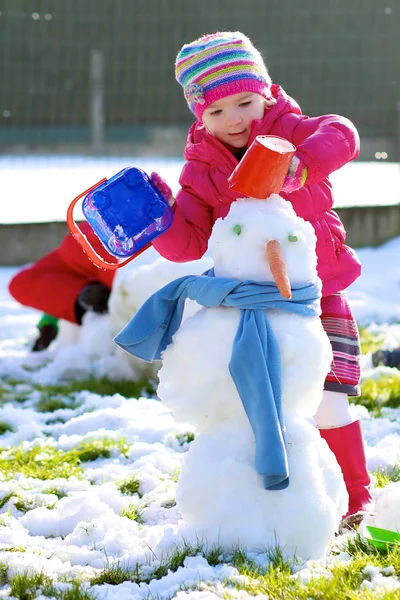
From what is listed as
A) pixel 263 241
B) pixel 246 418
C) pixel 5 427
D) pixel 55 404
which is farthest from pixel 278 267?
pixel 55 404

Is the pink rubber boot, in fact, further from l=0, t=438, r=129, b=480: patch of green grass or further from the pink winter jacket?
l=0, t=438, r=129, b=480: patch of green grass

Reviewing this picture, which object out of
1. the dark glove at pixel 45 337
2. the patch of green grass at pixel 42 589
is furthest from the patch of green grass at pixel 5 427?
the patch of green grass at pixel 42 589

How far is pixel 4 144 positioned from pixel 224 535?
34.2ft

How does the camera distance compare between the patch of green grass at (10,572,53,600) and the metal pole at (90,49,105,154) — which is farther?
the metal pole at (90,49,105,154)

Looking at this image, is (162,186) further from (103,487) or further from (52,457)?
(52,457)

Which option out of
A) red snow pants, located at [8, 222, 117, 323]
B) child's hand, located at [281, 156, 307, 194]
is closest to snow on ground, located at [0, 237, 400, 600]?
red snow pants, located at [8, 222, 117, 323]

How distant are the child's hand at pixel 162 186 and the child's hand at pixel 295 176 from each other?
1.15 ft

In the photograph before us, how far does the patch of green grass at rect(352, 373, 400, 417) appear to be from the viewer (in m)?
3.89

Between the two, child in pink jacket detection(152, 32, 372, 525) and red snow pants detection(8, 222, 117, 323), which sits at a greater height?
child in pink jacket detection(152, 32, 372, 525)

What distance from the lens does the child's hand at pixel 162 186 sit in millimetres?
2578

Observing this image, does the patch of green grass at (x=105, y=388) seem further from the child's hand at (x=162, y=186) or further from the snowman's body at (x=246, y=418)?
the snowman's body at (x=246, y=418)

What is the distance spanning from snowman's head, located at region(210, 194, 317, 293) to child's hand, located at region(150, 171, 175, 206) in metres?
0.25

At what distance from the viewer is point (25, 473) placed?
3240 millimetres

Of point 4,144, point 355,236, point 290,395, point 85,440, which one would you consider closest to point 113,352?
point 85,440
